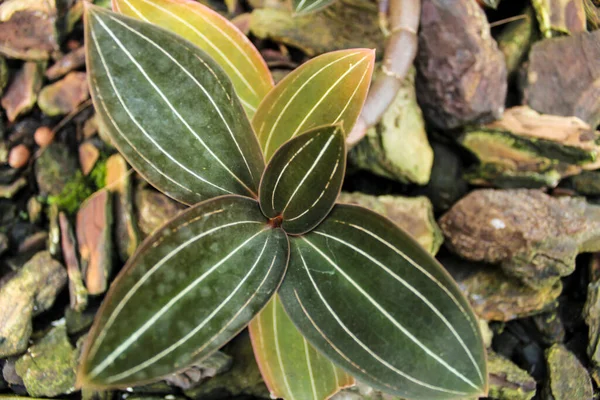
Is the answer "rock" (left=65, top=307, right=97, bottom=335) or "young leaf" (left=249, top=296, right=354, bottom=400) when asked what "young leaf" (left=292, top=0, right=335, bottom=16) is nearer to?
"young leaf" (left=249, top=296, right=354, bottom=400)

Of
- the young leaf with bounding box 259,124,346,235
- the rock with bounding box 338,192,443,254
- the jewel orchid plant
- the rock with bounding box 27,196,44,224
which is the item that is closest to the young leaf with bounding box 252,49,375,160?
the jewel orchid plant

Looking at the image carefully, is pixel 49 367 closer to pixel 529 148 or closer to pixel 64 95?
pixel 64 95

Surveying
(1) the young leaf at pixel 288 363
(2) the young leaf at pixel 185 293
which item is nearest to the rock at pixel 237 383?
(1) the young leaf at pixel 288 363

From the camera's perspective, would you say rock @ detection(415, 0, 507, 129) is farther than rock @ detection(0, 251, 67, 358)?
Yes

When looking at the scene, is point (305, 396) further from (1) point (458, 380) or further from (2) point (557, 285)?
(2) point (557, 285)

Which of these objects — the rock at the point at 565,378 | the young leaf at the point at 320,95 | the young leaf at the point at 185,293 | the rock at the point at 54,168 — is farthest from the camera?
the rock at the point at 54,168

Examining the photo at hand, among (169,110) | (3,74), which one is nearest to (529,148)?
(169,110)

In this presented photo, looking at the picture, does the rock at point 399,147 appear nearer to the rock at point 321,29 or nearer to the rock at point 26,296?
the rock at point 321,29

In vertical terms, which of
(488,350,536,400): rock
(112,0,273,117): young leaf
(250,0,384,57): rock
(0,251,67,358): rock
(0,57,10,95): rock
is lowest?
(488,350,536,400): rock
